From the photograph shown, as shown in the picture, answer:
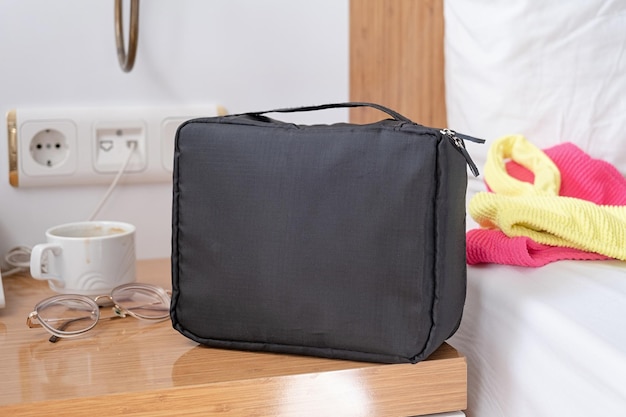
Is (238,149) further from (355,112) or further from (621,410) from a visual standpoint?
(355,112)

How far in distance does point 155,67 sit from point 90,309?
14.5 inches

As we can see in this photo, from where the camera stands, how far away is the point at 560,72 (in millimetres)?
872

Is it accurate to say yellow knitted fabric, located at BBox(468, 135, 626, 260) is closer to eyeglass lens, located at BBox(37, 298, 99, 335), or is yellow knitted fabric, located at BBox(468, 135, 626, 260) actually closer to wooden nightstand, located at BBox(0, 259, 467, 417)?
wooden nightstand, located at BBox(0, 259, 467, 417)

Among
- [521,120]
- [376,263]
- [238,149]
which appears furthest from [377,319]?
[521,120]

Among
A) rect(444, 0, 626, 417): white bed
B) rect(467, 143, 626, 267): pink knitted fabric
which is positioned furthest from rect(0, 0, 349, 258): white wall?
rect(467, 143, 626, 267): pink knitted fabric

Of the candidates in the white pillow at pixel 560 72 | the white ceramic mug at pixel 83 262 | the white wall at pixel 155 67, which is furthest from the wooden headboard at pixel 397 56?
the white ceramic mug at pixel 83 262

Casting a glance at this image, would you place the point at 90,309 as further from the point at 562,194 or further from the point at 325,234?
the point at 562,194

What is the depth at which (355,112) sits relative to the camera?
1.06 meters

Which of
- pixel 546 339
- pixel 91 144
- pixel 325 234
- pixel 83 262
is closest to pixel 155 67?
pixel 91 144

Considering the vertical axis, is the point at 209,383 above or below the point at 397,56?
below

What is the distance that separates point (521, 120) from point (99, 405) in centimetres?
57

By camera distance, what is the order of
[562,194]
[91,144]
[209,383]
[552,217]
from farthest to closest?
[91,144] → [562,194] → [552,217] → [209,383]

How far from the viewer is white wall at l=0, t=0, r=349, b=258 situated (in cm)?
93

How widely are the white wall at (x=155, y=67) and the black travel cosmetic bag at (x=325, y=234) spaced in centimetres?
37
